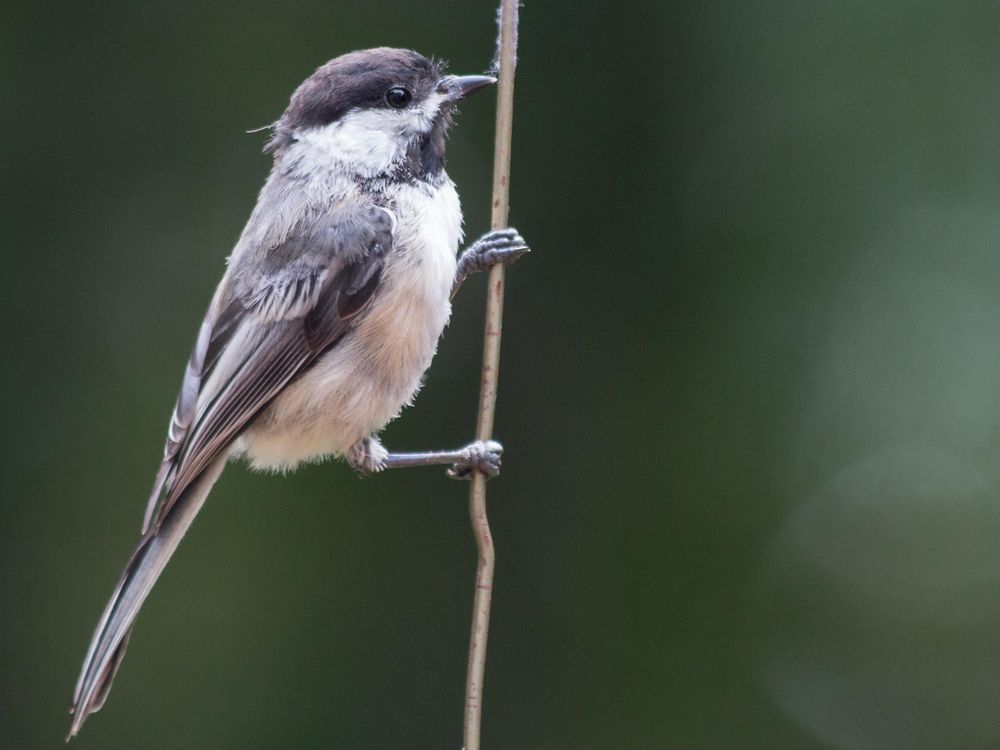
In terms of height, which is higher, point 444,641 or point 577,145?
point 577,145

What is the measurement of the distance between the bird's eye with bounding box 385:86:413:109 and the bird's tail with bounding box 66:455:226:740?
0.83 metres

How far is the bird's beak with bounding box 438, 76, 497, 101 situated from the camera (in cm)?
262

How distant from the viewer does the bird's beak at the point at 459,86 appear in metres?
2.62

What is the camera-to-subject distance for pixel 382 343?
2.58 meters

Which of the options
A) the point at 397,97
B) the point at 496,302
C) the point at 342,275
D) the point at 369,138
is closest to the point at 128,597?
the point at 342,275

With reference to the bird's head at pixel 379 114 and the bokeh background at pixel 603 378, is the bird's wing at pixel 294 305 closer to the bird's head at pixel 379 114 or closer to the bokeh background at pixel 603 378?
the bird's head at pixel 379 114

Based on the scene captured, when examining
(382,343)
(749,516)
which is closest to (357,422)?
(382,343)

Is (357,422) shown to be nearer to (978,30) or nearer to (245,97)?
(245,97)

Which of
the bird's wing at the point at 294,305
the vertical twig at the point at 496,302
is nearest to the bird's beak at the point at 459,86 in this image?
the bird's wing at the point at 294,305

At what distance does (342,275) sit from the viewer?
2.56m

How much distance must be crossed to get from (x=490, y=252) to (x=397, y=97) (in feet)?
1.48

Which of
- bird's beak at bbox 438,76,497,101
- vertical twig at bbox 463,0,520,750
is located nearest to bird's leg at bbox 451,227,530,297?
vertical twig at bbox 463,0,520,750

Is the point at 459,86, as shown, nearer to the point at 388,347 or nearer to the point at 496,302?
the point at 388,347

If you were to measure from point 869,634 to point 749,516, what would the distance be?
654mm
